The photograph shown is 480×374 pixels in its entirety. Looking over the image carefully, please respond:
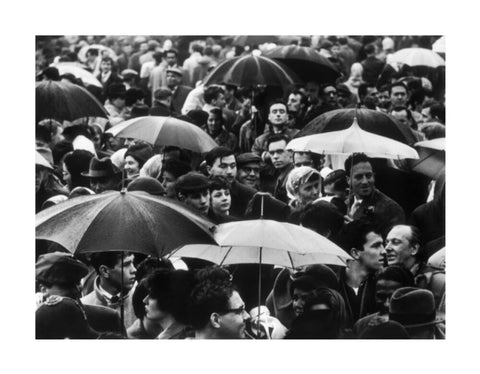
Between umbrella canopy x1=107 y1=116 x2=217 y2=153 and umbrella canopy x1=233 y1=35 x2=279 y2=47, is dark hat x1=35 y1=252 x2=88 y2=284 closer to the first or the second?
umbrella canopy x1=107 y1=116 x2=217 y2=153

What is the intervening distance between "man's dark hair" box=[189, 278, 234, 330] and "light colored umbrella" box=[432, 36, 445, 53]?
3210mm

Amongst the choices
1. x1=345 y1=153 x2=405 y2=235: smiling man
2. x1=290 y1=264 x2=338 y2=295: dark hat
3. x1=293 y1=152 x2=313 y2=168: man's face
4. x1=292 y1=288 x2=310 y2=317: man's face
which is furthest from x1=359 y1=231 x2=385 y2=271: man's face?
x1=293 y1=152 x2=313 y2=168: man's face

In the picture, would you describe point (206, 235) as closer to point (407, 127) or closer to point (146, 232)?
point (146, 232)

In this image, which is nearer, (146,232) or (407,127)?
(146,232)

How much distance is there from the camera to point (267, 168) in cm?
959

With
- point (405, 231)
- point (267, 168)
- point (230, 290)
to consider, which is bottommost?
point (230, 290)

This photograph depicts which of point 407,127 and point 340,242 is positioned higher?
point 407,127

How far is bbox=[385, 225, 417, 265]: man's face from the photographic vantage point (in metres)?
9.47

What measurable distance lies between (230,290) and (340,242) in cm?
121

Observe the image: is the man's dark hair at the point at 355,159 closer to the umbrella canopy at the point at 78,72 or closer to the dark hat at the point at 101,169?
the dark hat at the point at 101,169

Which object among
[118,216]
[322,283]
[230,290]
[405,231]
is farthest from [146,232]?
[405,231]

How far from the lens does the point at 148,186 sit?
Result: 9.46 meters

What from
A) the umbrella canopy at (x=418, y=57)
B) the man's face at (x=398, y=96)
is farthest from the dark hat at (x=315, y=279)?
the umbrella canopy at (x=418, y=57)

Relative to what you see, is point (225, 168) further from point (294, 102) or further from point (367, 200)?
point (367, 200)
